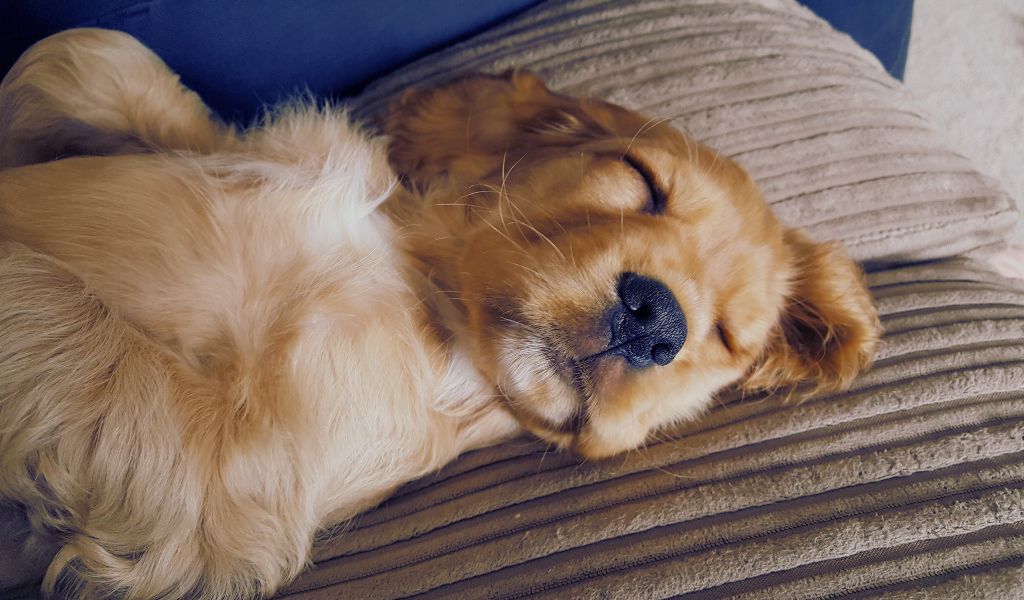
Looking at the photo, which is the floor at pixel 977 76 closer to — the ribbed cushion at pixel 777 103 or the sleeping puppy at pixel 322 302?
the ribbed cushion at pixel 777 103

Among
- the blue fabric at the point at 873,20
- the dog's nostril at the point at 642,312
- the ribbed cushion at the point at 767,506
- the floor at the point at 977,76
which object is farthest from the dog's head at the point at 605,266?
the floor at the point at 977,76

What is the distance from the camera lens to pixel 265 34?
177 centimetres

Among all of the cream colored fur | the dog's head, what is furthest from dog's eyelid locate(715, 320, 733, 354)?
the cream colored fur

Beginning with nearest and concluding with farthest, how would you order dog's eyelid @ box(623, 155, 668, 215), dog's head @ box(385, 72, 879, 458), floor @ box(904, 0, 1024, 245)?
dog's head @ box(385, 72, 879, 458) < dog's eyelid @ box(623, 155, 668, 215) < floor @ box(904, 0, 1024, 245)

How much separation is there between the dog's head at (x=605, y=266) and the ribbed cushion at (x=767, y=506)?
4.4 inches

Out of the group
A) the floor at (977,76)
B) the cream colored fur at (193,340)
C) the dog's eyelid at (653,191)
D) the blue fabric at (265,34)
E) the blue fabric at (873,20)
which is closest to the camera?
the cream colored fur at (193,340)

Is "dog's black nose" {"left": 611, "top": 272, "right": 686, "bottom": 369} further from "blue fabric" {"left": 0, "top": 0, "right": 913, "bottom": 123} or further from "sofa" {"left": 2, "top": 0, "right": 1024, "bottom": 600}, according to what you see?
"blue fabric" {"left": 0, "top": 0, "right": 913, "bottom": 123}

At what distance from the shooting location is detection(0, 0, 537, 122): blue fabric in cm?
157

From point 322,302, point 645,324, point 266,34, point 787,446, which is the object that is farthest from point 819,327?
point 266,34

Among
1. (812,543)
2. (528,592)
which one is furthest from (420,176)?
(812,543)

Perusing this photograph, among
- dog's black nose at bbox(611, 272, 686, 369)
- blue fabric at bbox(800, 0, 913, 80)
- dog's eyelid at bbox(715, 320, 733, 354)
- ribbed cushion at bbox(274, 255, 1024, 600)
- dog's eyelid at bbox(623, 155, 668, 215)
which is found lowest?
ribbed cushion at bbox(274, 255, 1024, 600)

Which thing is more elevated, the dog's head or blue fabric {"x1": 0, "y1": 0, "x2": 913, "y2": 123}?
blue fabric {"x1": 0, "y1": 0, "x2": 913, "y2": 123}

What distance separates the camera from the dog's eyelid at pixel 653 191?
1408 millimetres

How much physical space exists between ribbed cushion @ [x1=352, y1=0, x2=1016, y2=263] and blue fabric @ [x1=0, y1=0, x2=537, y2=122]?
83mm
